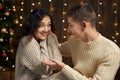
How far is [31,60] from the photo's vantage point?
1923 mm

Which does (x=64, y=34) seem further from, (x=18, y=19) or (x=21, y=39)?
(x=21, y=39)

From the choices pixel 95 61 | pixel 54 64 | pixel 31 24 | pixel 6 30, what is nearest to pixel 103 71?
pixel 95 61

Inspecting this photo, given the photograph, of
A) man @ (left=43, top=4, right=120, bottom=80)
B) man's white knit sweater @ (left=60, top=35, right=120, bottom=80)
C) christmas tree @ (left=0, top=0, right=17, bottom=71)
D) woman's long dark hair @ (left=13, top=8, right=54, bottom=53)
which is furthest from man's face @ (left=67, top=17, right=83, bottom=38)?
christmas tree @ (left=0, top=0, right=17, bottom=71)

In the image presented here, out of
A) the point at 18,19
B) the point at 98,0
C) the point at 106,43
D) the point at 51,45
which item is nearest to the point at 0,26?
the point at 18,19

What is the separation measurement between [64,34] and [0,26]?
1.12 meters

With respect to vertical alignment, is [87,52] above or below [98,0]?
below

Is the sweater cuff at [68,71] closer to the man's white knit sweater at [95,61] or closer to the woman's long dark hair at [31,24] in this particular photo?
the man's white knit sweater at [95,61]

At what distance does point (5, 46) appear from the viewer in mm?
4109

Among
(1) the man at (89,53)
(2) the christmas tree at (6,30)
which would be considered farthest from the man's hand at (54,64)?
(2) the christmas tree at (6,30)

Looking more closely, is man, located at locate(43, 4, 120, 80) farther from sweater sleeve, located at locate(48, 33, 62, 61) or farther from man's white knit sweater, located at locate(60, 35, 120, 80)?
sweater sleeve, located at locate(48, 33, 62, 61)

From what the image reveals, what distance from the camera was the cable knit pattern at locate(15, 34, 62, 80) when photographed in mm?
1910

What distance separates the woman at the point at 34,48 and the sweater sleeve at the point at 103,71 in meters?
0.17

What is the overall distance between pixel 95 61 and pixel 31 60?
0.43 meters

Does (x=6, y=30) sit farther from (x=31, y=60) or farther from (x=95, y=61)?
(x=95, y=61)
